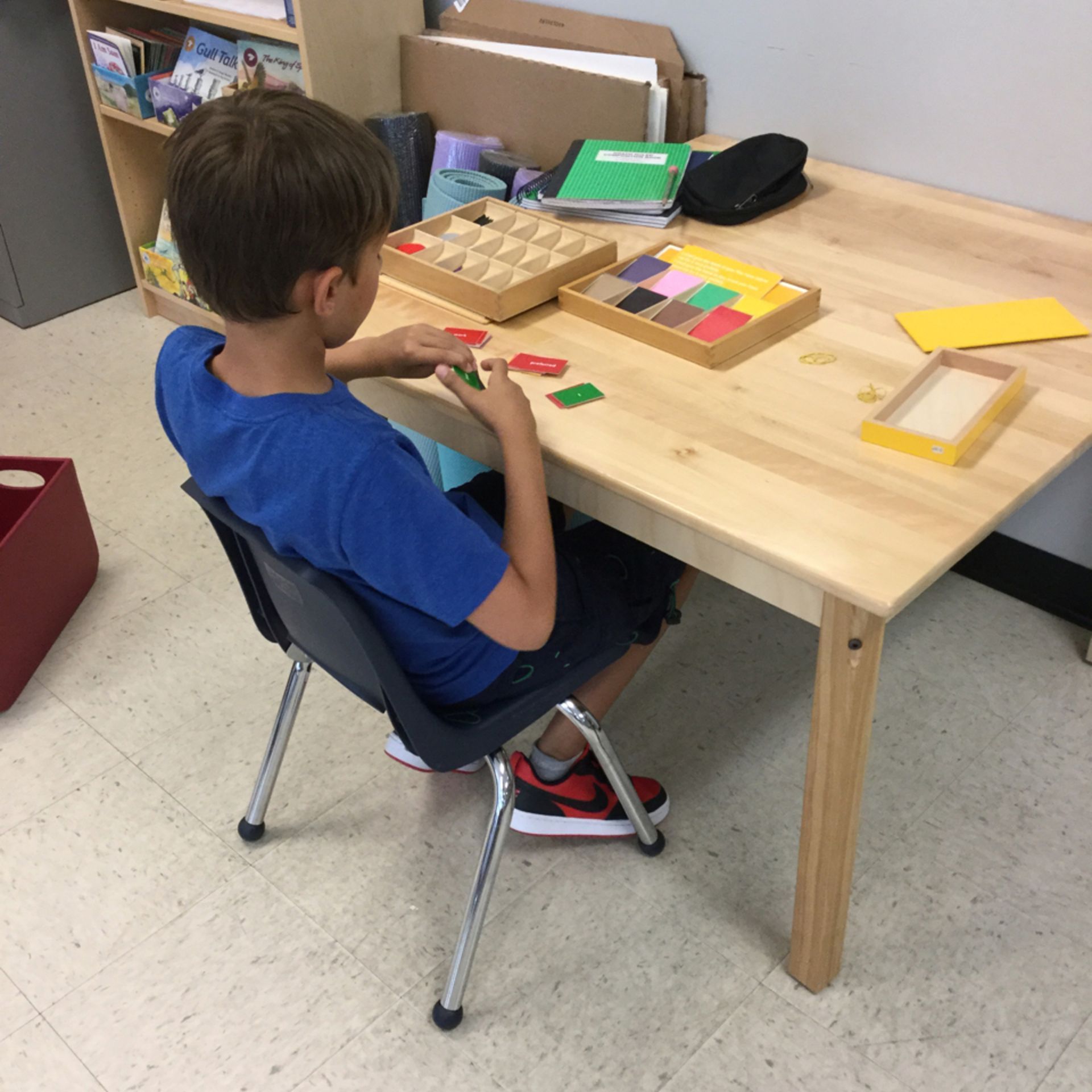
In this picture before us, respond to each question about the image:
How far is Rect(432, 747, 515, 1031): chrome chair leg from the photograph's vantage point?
1345mm

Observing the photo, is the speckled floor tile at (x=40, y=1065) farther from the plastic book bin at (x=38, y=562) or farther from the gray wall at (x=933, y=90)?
the gray wall at (x=933, y=90)

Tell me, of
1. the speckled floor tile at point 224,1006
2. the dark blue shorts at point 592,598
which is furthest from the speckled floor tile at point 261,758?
the dark blue shorts at point 592,598

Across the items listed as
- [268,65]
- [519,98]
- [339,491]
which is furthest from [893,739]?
[268,65]

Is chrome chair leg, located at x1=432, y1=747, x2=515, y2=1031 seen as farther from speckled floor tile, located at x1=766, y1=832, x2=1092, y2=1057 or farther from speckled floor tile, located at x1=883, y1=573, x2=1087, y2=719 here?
speckled floor tile, located at x1=883, y1=573, x2=1087, y2=719

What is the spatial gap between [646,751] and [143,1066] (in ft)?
2.71

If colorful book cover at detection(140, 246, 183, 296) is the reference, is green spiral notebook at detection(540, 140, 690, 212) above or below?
above

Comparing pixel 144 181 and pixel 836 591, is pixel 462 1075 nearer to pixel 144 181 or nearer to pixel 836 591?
pixel 836 591

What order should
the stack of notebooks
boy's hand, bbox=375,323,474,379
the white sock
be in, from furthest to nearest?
1. the stack of notebooks
2. the white sock
3. boy's hand, bbox=375,323,474,379

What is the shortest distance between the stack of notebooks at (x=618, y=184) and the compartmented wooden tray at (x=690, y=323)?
0.88ft

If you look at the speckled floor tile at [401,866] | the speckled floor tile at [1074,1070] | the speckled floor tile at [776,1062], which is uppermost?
the speckled floor tile at [1074,1070]

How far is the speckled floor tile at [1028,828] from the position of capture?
1523mm

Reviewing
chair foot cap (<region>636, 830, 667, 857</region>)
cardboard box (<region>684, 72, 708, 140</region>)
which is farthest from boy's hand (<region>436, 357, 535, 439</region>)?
cardboard box (<region>684, 72, 708, 140</region>)

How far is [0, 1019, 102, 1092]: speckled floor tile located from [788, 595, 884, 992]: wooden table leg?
87 centimetres

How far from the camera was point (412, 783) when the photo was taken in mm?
1730
